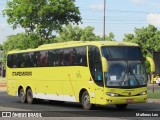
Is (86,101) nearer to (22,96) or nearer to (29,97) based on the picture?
(29,97)

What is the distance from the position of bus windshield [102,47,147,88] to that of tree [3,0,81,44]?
25625 mm

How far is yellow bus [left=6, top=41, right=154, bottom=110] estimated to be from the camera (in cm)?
2066

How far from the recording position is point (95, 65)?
21.3 metres

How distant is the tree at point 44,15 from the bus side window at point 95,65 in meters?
25.2

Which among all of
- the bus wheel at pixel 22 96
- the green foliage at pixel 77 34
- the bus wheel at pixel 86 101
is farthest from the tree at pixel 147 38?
the bus wheel at pixel 86 101

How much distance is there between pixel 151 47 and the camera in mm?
82312

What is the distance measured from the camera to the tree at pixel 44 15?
4666cm

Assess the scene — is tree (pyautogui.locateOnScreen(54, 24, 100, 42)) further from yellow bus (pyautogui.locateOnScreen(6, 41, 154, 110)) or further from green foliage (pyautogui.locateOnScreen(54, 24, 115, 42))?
yellow bus (pyautogui.locateOnScreen(6, 41, 154, 110))

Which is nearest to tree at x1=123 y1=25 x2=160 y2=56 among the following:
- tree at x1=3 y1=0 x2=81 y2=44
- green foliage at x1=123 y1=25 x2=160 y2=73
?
green foliage at x1=123 y1=25 x2=160 y2=73

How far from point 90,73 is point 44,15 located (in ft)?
85.0

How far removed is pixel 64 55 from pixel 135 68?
4237 mm

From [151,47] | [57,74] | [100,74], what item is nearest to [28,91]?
[57,74]

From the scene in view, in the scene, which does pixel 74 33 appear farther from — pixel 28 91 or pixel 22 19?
pixel 28 91

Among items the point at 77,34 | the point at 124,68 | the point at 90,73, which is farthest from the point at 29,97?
the point at 77,34
